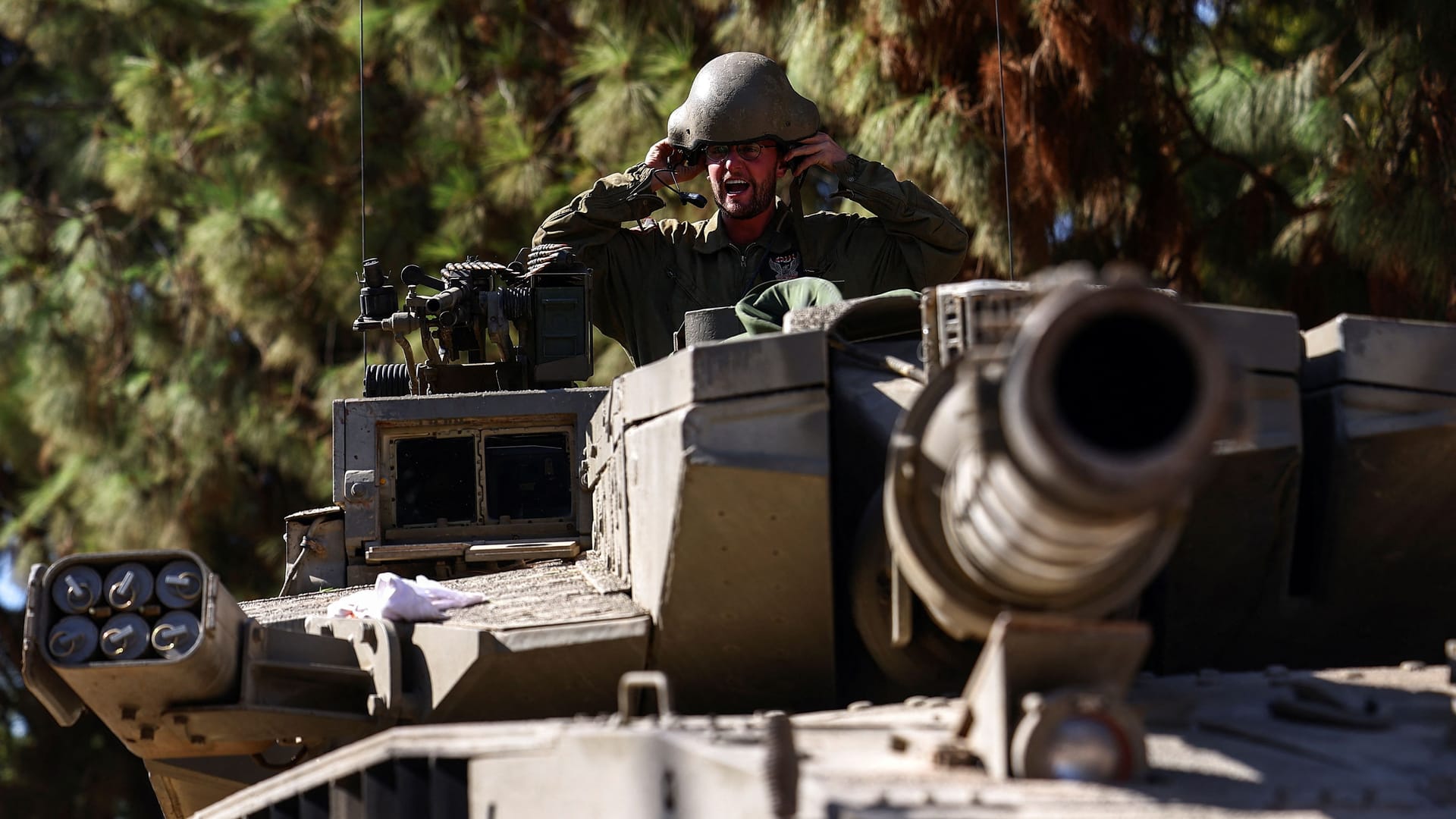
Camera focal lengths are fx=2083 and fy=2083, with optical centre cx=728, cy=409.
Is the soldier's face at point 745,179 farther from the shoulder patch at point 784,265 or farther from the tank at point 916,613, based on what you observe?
the tank at point 916,613

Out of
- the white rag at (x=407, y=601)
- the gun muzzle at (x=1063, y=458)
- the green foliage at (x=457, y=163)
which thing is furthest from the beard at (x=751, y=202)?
the gun muzzle at (x=1063, y=458)

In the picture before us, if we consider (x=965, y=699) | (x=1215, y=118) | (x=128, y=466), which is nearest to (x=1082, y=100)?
(x=1215, y=118)

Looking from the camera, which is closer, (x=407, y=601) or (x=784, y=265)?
(x=407, y=601)

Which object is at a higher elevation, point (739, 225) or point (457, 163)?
point (457, 163)

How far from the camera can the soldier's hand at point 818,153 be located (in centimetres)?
872

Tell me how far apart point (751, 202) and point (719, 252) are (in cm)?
28

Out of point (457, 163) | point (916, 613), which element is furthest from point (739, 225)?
point (457, 163)

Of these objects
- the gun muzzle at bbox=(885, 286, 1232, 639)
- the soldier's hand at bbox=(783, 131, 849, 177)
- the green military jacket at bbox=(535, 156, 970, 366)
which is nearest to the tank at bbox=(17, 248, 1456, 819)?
the gun muzzle at bbox=(885, 286, 1232, 639)

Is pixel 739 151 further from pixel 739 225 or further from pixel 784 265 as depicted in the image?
pixel 784 265

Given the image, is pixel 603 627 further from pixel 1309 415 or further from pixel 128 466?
pixel 128 466

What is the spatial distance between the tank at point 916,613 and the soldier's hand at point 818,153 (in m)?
1.99

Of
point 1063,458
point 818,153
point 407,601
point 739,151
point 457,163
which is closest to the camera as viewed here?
point 1063,458

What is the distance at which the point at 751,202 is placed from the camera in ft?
29.3

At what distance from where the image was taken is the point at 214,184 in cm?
1883
